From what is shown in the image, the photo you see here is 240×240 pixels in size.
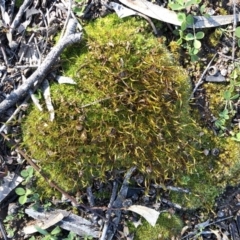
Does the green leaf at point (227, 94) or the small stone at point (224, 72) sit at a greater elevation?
the small stone at point (224, 72)

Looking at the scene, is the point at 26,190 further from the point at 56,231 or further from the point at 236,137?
the point at 236,137

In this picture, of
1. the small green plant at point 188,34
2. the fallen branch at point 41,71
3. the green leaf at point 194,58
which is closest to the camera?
the fallen branch at point 41,71

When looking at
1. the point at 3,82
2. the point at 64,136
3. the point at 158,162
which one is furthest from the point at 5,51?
the point at 158,162

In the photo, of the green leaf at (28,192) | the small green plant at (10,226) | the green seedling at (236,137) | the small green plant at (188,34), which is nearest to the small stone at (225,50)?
the small green plant at (188,34)

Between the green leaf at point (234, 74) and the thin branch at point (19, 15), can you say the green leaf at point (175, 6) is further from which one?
the thin branch at point (19, 15)

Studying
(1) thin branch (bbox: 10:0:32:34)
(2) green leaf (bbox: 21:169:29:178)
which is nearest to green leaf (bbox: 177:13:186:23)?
(1) thin branch (bbox: 10:0:32:34)

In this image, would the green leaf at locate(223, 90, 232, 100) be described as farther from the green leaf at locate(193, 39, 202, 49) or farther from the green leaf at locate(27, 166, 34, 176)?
the green leaf at locate(27, 166, 34, 176)
